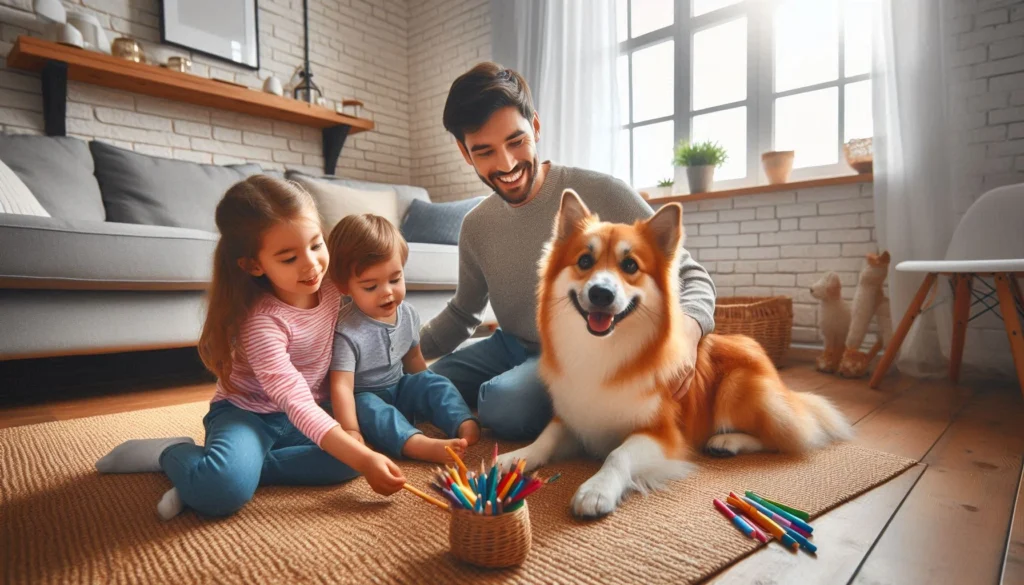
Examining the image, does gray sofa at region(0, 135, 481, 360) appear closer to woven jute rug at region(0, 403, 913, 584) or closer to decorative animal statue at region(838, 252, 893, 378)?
woven jute rug at region(0, 403, 913, 584)

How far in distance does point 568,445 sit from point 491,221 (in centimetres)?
71

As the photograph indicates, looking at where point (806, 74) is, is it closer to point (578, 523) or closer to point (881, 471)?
point (881, 471)

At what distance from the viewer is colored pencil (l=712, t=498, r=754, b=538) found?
3.05 ft

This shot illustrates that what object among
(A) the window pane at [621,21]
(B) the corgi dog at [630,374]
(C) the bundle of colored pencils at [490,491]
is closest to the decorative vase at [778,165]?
(A) the window pane at [621,21]

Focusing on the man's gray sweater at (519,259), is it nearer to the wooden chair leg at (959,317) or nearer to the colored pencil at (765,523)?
the colored pencil at (765,523)

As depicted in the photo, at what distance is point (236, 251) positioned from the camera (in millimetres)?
1179

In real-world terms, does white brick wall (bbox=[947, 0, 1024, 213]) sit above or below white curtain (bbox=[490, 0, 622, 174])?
below

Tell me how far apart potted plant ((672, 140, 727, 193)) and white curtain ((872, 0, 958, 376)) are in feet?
2.71

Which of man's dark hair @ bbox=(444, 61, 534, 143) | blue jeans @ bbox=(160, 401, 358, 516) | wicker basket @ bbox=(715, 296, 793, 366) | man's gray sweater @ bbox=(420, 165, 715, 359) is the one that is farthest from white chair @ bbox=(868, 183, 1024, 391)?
blue jeans @ bbox=(160, 401, 358, 516)

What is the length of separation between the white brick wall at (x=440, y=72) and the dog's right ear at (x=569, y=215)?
315 cm

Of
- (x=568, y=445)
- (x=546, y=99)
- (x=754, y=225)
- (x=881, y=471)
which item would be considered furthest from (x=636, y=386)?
(x=546, y=99)

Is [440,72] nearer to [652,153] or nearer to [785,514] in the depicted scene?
[652,153]

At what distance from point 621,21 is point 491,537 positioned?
356cm

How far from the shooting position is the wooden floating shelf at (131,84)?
2785mm
